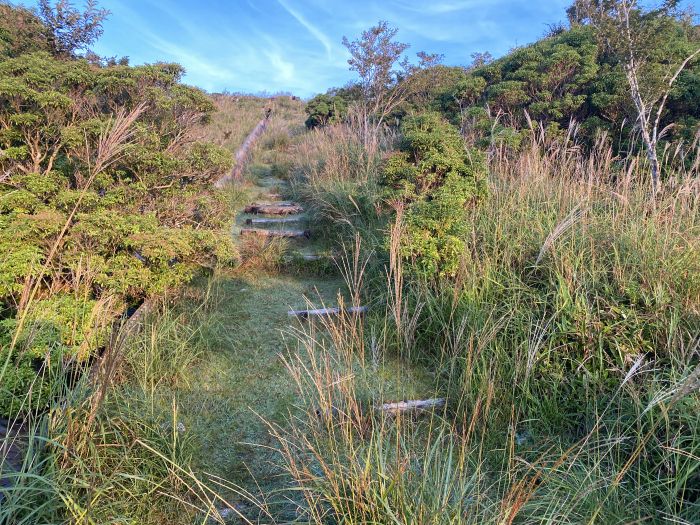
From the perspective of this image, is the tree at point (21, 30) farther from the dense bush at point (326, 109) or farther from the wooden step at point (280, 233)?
the dense bush at point (326, 109)

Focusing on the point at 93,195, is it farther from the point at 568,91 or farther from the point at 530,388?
the point at 568,91

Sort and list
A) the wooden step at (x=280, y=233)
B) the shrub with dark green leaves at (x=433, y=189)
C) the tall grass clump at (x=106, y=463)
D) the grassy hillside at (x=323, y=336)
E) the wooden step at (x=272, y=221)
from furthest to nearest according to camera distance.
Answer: the wooden step at (x=272, y=221) → the wooden step at (x=280, y=233) → the shrub with dark green leaves at (x=433, y=189) → the grassy hillside at (x=323, y=336) → the tall grass clump at (x=106, y=463)

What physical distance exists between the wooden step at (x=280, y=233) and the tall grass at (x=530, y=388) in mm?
2235

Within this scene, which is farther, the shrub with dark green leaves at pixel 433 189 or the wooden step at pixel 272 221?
the wooden step at pixel 272 221

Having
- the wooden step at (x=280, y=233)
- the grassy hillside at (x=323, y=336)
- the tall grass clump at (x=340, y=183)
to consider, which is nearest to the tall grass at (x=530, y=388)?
the grassy hillside at (x=323, y=336)

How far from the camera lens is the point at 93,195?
3.18 meters

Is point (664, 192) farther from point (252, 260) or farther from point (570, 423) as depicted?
point (252, 260)

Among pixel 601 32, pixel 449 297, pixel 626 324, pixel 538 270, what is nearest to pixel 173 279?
pixel 449 297

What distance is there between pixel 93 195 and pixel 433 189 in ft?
9.57

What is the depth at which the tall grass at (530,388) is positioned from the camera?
1618 mm

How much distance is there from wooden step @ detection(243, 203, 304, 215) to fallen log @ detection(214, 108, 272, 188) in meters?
0.69

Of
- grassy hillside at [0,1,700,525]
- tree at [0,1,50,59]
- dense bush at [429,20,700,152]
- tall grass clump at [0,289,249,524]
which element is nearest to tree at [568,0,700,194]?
grassy hillside at [0,1,700,525]

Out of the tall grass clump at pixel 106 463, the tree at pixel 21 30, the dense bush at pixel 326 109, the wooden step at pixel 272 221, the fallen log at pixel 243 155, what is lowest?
the tall grass clump at pixel 106 463

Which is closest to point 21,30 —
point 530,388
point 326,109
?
point 530,388
